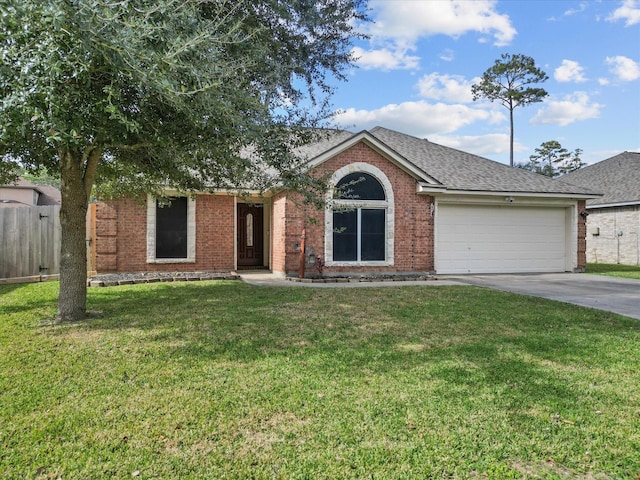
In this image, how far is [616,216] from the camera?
66.8ft

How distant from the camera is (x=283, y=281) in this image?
11.5 metres

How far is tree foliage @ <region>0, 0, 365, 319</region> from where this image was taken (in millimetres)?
4191

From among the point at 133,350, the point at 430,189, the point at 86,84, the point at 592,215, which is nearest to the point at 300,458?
the point at 133,350

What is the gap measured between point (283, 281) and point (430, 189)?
546 centimetres

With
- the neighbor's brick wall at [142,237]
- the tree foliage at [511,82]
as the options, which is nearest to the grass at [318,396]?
the neighbor's brick wall at [142,237]

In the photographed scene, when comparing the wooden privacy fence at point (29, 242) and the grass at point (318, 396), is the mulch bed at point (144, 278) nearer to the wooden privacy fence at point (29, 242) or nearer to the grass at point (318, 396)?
the wooden privacy fence at point (29, 242)

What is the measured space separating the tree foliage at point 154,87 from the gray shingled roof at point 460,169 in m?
4.74

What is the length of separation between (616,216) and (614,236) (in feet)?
3.26

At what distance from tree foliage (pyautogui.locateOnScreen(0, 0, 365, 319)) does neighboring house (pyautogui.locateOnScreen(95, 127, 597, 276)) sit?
3.22 m

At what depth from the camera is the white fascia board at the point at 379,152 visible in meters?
11.9

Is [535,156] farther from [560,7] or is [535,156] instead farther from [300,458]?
[300,458]

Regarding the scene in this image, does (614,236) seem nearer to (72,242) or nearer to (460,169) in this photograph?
(460,169)

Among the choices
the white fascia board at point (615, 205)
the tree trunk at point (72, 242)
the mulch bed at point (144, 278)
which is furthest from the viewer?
the white fascia board at point (615, 205)

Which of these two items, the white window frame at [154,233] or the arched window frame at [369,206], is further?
the white window frame at [154,233]
